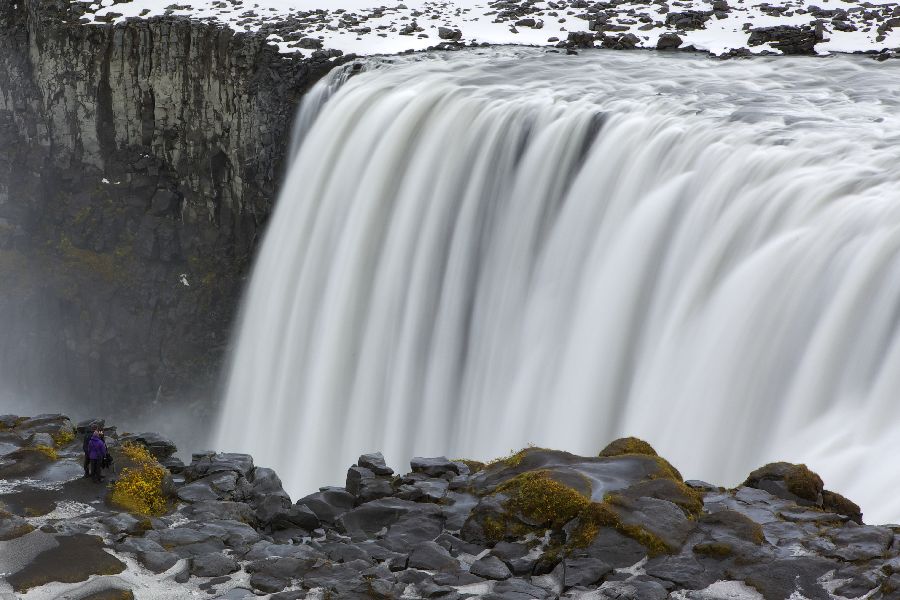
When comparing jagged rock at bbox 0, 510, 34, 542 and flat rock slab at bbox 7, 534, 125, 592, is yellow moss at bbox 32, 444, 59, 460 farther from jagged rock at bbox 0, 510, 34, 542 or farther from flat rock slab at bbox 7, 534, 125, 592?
flat rock slab at bbox 7, 534, 125, 592

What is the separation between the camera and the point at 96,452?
14.9m

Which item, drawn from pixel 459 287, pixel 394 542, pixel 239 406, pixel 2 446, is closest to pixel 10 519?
pixel 2 446

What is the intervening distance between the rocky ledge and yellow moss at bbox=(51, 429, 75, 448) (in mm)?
1644

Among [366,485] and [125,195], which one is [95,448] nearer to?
[366,485]

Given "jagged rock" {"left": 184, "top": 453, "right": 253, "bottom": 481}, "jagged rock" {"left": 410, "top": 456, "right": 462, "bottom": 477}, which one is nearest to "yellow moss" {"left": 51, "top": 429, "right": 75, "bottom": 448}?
"jagged rock" {"left": 184, "top": 453, "right": 253, "bottom": 481}

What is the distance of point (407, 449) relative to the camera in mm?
22406

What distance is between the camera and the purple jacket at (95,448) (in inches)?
584

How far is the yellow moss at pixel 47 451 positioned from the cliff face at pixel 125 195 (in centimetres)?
1734

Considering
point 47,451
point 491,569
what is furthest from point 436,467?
point 47,451

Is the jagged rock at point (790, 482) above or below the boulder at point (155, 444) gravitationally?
above

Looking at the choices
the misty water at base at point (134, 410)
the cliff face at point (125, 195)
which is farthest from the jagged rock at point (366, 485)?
the cliff face at point (125, 195)

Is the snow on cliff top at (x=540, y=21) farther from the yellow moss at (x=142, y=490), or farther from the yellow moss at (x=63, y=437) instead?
the yellow moss at (x=142, y=490)

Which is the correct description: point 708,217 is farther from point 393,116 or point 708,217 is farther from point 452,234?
point 393,116

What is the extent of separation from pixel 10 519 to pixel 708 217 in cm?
1240
